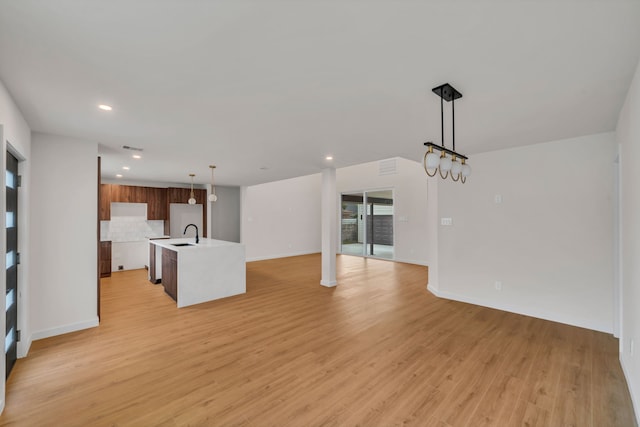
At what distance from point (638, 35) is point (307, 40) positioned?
187cm

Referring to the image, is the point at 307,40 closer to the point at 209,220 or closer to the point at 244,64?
the point at 244,64

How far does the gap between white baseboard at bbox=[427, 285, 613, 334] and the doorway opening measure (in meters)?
3.92

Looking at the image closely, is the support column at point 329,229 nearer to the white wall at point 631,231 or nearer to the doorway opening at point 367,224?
the doorway opening at point 367,224

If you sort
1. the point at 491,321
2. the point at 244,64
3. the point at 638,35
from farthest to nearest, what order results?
1. the point at 491,321
2. the point at 244,64
3. the point at 638,35

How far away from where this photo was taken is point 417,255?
771 centimetres

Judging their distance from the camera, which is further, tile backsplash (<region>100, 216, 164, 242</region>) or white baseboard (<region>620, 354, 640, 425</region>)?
tile backsplash (<region>100, 216, 164, 242</region>)

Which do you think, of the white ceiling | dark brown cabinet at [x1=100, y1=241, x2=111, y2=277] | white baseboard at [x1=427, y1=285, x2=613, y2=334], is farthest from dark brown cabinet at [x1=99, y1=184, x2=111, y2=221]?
white baseboard at [x1=427, y1=285, x2=613, y2=334]

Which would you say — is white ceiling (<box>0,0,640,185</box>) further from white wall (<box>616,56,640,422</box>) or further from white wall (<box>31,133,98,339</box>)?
white wall (<box>31,133,98,339</box>)

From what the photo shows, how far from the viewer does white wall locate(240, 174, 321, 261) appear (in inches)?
338

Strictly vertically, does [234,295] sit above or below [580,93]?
below

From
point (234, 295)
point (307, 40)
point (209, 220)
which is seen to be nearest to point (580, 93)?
point (307, 40)

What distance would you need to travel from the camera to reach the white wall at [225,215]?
8.22m

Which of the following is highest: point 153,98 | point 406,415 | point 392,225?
point 153,98

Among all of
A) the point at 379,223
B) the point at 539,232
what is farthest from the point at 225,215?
the point at 539,232
